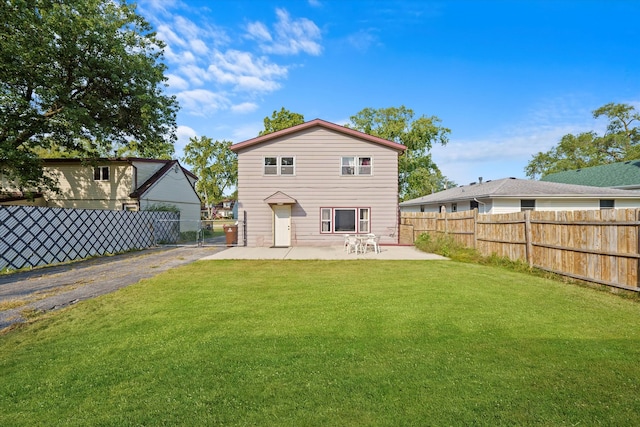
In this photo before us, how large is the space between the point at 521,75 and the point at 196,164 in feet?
146

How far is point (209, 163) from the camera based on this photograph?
49.6 metres

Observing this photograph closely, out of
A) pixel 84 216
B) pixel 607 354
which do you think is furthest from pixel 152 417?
pixel 84 216

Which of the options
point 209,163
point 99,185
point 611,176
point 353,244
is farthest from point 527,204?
point 209,163

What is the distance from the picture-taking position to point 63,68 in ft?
49.8

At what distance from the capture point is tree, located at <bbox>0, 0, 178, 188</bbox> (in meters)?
13.4

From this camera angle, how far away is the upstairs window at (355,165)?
1638 centimetres

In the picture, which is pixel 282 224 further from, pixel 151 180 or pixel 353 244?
pixel 151 180

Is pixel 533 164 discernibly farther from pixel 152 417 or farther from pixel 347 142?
pixel 152 417

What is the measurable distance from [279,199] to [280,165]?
1.93 meters

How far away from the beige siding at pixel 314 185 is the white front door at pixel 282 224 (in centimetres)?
22

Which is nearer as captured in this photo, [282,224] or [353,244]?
[353,244]

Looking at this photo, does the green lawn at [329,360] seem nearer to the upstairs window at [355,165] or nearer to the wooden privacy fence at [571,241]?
the wooden privacy fence at [571,241]

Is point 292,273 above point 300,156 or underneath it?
underneath

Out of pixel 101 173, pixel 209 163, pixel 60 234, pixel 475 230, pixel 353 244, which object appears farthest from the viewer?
pixel 209 163
